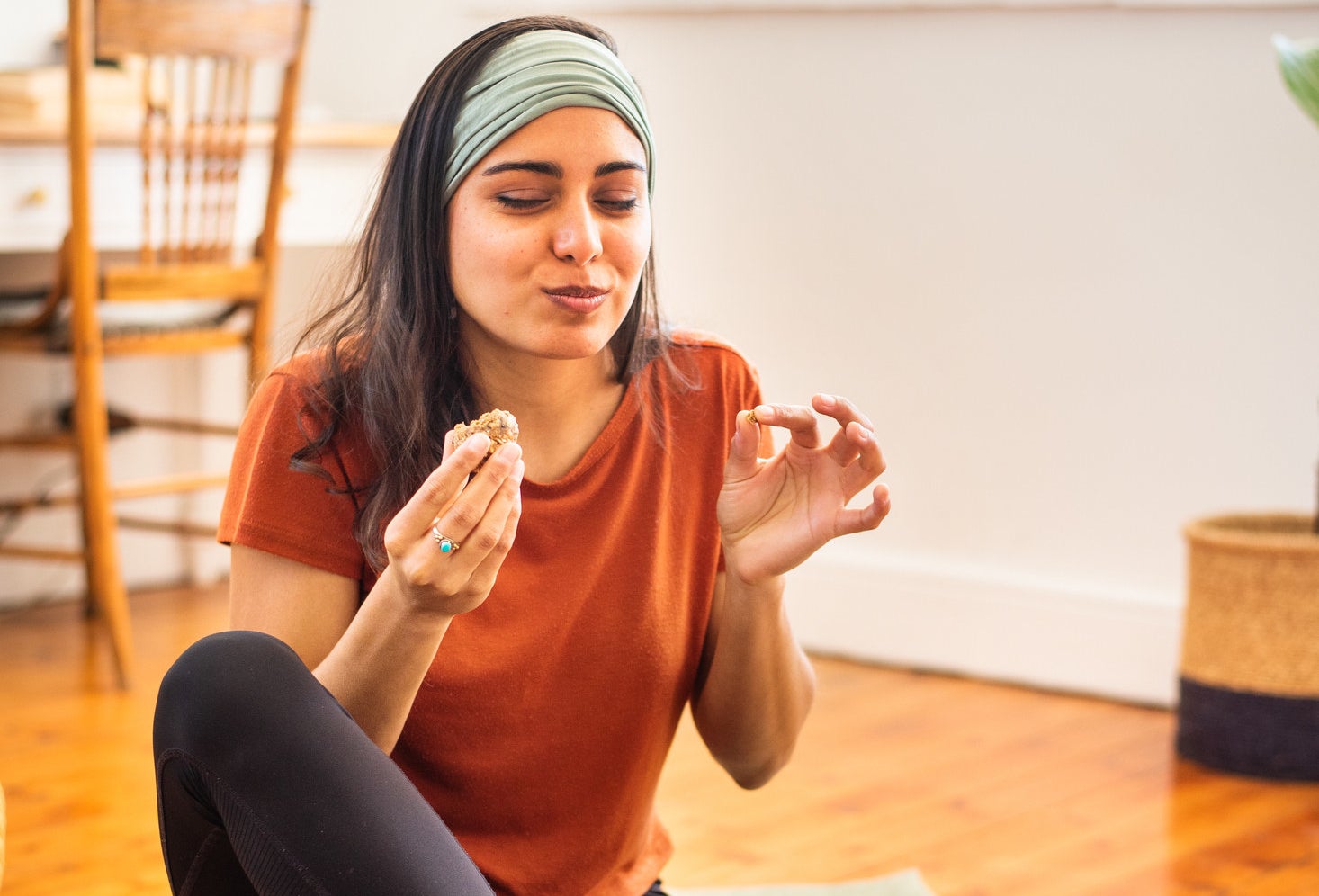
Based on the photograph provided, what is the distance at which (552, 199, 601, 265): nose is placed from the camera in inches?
41.0

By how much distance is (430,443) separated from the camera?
3.57ft

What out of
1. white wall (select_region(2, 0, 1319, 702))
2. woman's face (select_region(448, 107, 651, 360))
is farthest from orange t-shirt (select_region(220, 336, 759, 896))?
white wall (select_region(2, 0, 1319, 702))

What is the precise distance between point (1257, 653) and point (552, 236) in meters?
1.33

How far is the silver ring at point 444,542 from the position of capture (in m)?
0.91

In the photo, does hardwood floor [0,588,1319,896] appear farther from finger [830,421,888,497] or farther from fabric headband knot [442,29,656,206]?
fabric headband knot [442,29,656,206]

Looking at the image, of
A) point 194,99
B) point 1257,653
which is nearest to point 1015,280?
point 1257,653

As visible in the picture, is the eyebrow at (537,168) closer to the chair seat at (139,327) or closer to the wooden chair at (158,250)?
the wooden chair at (158,250)

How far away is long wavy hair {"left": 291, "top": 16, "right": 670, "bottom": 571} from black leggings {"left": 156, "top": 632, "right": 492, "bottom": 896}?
14cm

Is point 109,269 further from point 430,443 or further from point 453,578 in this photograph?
point 453,578

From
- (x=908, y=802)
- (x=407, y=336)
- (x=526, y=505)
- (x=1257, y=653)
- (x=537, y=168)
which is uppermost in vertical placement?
(x=537, y=168)

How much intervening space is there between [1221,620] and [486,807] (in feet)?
4.13

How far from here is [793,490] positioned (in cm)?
111

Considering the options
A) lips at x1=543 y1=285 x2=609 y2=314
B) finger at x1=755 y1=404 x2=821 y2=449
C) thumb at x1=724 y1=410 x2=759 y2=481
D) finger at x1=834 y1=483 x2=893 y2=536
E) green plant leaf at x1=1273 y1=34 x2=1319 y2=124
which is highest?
green plant leaf at x1=1273 y1=34 x2=1319 y2=124

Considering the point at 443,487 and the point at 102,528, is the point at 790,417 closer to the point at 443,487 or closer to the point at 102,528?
the point at 443,487
